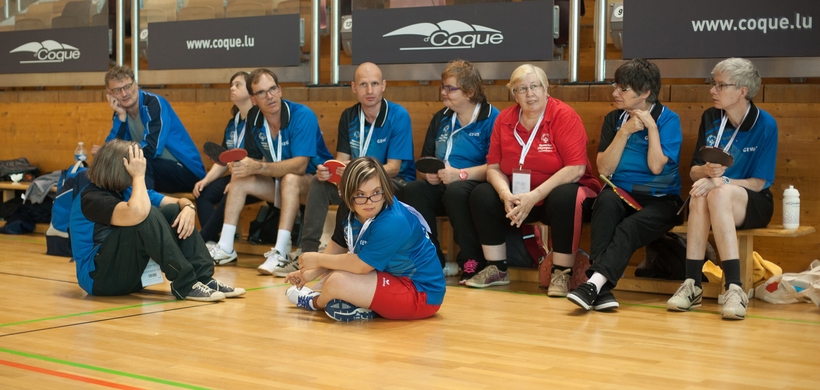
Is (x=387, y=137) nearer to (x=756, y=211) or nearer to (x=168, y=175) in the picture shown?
(x=168, y=175)

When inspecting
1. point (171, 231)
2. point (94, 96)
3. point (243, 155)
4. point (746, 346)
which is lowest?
point (746, 346)

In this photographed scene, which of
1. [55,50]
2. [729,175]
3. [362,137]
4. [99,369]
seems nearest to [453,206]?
[362,137]

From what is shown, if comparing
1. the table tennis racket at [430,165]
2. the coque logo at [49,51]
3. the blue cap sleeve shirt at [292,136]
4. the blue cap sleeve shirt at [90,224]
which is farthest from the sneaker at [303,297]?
the coque logo at [49,51]

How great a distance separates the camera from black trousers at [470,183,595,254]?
5098 millimetres

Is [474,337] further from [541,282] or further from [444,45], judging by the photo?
[444,45]

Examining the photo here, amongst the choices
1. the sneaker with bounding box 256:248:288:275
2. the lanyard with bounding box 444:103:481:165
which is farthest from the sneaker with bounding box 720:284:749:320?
the sneaker with bounding box 256:248:288:275

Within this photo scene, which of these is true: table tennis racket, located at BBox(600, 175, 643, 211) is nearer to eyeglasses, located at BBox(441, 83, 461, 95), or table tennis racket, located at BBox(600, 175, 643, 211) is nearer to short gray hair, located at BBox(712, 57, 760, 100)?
short gray hair, located at BBox(712, 57, 760, 100)

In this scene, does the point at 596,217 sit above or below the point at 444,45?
below

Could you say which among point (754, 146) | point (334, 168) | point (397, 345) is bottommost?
point (397, 345)

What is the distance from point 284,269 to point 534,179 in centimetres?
171

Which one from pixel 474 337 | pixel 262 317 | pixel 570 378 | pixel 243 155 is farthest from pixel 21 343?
pixel 243 155

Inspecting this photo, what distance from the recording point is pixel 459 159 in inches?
230

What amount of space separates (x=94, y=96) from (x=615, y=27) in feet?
16.9

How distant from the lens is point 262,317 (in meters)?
4.29
